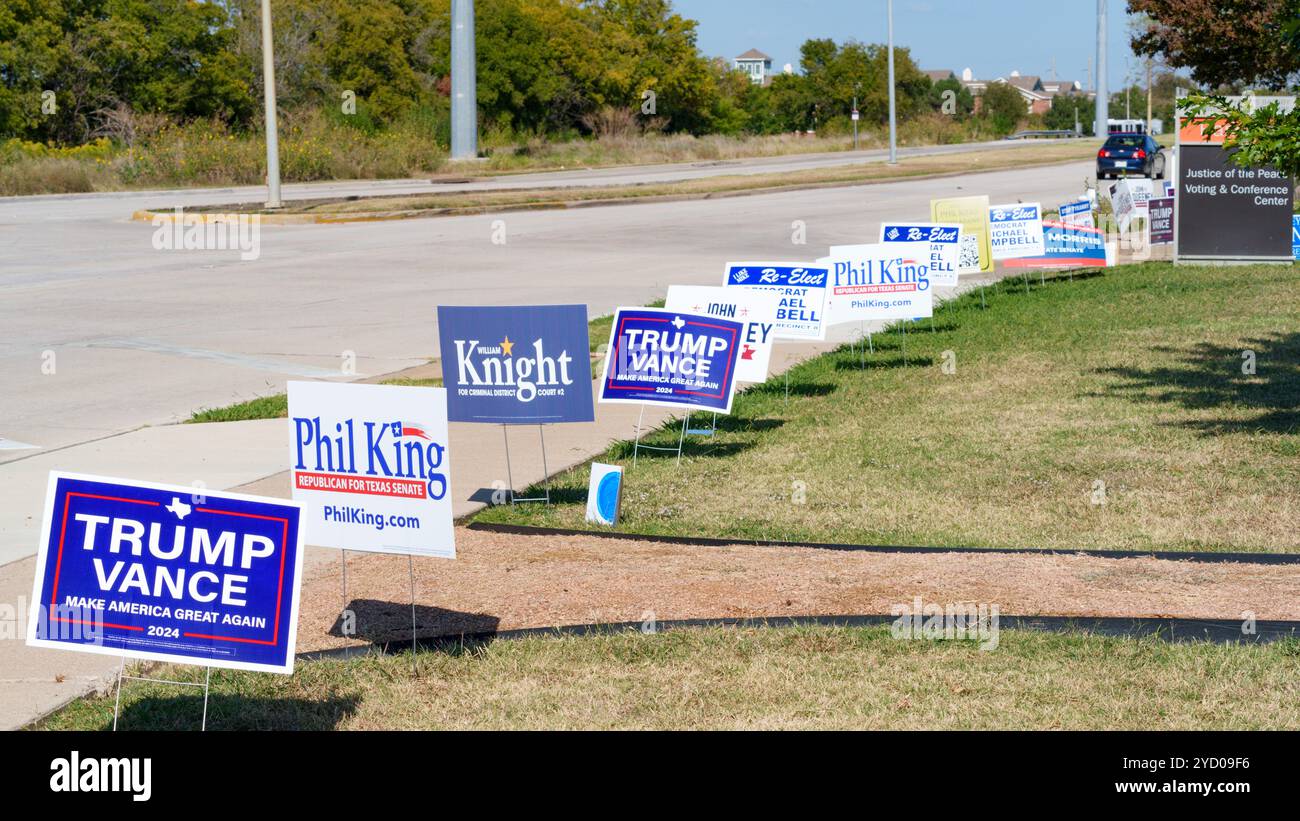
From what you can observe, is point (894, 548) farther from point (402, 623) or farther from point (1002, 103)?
point (1002, 103)

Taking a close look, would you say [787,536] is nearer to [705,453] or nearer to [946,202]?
[705,453]

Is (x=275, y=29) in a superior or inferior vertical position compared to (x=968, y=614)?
superior

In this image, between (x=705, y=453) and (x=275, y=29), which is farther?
(x=275, y=29)

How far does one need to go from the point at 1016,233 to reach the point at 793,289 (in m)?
7.72

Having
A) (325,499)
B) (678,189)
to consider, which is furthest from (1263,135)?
(678,189)

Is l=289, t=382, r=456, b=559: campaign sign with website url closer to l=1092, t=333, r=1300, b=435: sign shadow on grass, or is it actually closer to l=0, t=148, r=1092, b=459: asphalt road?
l=0, t=148, r=1092, b=459: asphalt road

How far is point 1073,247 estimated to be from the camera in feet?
68.9

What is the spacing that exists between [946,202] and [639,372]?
972cm

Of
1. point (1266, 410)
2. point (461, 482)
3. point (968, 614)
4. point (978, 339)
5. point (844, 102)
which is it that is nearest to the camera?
point (968, 614)

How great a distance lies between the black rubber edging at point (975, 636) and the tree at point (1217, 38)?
22.9 metres

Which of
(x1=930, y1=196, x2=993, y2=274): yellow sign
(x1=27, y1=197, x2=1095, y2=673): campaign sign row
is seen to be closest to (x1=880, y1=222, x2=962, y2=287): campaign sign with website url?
(x1=930, y1=196, x2=993, y2=274): yellow sign

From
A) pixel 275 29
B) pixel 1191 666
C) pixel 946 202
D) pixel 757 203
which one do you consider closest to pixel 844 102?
pixel 275 29

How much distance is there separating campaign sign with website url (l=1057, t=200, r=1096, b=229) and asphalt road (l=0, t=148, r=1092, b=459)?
13.2 feet

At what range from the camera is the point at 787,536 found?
844 centimetres
